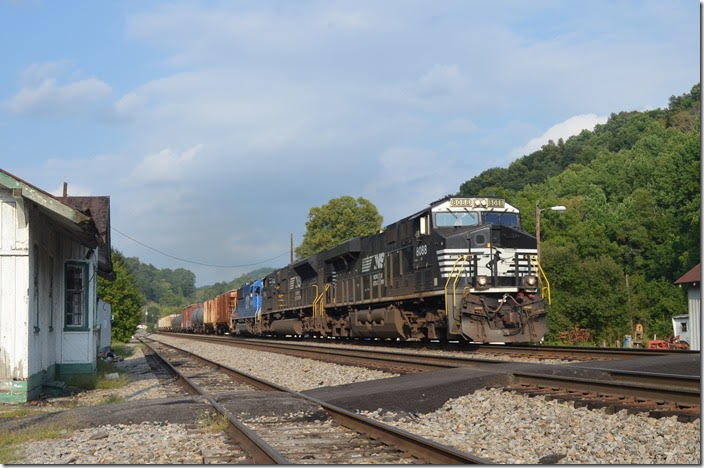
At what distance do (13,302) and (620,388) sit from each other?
30.5 ft

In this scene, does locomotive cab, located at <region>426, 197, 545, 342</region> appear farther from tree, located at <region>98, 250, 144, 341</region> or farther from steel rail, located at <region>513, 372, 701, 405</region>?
tree, located at <region>98, 250, 144, 341</region>

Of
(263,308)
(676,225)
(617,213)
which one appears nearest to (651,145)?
(617,213)

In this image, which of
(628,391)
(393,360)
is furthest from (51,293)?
(628,391)

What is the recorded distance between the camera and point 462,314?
57.3 feet

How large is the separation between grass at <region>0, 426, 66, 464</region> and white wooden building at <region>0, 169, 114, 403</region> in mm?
3542

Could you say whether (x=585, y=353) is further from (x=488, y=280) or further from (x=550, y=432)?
(x=550, y=432)

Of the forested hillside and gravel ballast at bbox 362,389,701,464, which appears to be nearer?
gravel ballast at bbox 362,389,701,464

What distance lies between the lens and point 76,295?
1669 centimetres

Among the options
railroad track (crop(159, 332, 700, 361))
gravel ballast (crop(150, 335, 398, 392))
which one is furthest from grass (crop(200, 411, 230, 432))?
railroad track (crop(159, 332, 700, 361))

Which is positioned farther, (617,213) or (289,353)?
(617,213)

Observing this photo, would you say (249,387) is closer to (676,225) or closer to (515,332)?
(515,332)

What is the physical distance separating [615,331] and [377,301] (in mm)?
25940

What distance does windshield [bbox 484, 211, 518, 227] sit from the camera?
62.1ft

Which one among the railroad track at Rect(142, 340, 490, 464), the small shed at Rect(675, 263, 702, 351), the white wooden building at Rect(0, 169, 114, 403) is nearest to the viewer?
the railroad track at Rect(142, 340, 490, 464)
